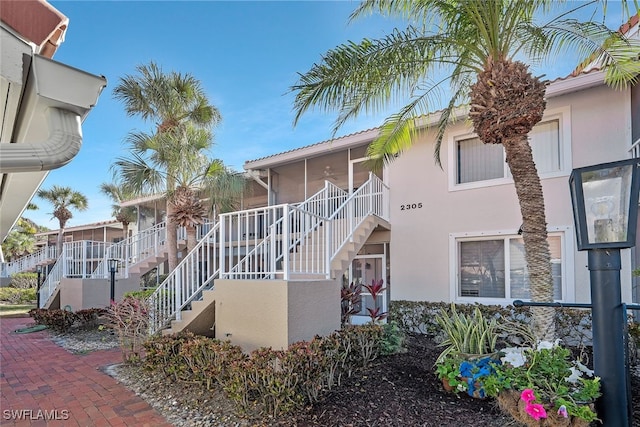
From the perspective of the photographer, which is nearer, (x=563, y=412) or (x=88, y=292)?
(x=563, y=412)

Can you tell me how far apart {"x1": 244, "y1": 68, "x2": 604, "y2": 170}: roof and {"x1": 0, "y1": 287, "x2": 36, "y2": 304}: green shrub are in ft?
54.4

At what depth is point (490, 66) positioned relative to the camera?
234 inches

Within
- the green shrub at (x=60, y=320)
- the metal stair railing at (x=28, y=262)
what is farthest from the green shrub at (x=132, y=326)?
the metal stair railing at (x=28, y=262)

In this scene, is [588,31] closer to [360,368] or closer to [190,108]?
[360,368]

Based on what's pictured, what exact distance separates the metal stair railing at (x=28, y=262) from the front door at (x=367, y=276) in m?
21.8

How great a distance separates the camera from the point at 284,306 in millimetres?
5488

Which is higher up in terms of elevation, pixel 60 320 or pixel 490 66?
pixel 490 66

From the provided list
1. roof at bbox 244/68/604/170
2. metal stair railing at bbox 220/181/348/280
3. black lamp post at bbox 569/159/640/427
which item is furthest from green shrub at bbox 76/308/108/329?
black lamp post at bbox 569/159/640/427

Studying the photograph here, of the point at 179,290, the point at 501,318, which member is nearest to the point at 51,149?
the point at 179,290

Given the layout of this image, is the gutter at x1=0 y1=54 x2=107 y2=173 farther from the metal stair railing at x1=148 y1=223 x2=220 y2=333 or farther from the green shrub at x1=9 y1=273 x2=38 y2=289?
the green shrub at x1=9 y1=273 x2=38 y2=289

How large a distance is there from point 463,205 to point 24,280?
2573 centimetres

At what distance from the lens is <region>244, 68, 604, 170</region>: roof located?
732 cm

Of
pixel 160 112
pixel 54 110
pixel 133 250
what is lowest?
pixel 133 250

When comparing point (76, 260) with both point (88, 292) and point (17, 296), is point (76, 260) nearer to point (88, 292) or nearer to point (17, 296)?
point (88, 292)
